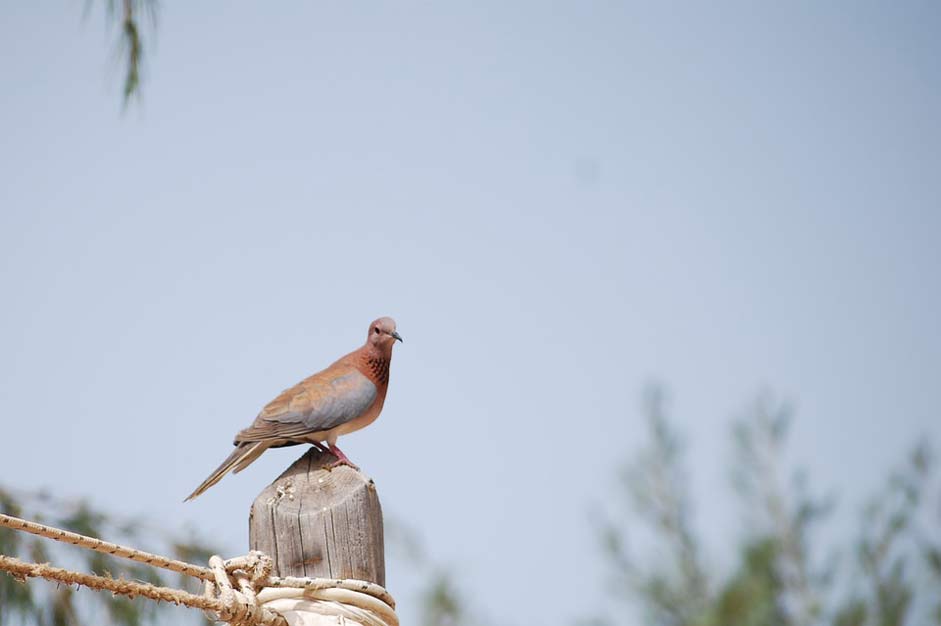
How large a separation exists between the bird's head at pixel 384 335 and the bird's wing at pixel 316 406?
16cm

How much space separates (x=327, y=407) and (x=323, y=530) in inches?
25.6

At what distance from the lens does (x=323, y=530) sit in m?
2.59

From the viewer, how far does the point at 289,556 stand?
261cm

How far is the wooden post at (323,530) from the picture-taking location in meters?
2.59

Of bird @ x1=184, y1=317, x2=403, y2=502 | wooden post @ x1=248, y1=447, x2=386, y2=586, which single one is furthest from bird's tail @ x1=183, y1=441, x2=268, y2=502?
wooden post @ x1=248, y1=447, x2=386, y2=586

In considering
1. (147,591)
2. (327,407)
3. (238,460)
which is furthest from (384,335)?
(147,591)

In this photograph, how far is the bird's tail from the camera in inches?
121

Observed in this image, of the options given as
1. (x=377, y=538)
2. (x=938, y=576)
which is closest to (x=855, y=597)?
(x=938, y=576)

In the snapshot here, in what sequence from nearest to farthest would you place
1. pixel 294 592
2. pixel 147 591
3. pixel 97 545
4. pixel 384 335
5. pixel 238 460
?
pixel 97 545 < pixel 147 591 < pixel 294 592 < pixel 238 460 < pixel 384 335

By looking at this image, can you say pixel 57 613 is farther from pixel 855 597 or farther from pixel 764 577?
pixel 855 597

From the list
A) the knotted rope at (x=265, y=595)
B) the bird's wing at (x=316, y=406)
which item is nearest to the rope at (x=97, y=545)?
the knotted rope at (x=265, y=595)

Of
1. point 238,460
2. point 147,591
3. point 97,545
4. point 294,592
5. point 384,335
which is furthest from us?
point 384,335

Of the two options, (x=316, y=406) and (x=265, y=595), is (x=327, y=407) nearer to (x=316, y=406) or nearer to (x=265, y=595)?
(x=316, y=406)

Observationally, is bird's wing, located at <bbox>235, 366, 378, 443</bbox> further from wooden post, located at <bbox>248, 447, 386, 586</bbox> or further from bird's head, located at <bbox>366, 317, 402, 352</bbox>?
wooden post, located at <bbox>248, 447, 386, 586</bbox>
